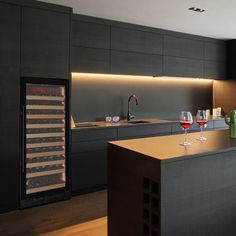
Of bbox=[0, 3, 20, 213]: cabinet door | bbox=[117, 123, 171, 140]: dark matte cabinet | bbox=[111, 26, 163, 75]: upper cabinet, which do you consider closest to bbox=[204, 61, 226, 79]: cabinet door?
bbox=[111, 26, 163, 75]: upper cabinet

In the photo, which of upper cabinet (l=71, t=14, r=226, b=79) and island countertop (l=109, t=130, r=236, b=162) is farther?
upper cabinet (l=71, t=14, r=226, b=79)

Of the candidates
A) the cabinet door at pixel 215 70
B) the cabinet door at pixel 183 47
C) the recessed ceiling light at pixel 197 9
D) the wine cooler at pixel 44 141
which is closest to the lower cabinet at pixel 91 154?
the wine cooler at pixel 44 141

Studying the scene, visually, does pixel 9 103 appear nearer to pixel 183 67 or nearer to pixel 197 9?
pixel 197 9

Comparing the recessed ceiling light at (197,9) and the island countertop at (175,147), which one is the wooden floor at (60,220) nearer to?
the island countertop at (175,147)

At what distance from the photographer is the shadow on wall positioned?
168 inches

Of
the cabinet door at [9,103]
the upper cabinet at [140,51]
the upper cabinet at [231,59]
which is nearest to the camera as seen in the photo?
the cabinet door at [9,103]

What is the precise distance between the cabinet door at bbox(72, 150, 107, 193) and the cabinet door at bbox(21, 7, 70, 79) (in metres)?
1.13

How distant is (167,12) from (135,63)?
1.00 meters

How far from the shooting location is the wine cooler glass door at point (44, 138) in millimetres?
3236

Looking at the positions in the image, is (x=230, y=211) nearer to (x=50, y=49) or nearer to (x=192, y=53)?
(x=50, y=49)

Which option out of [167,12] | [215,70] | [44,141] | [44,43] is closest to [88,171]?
[44,141]

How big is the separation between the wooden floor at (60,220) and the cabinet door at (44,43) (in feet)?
5.40

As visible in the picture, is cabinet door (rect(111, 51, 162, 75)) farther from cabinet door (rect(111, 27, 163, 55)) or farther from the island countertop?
the island countertop

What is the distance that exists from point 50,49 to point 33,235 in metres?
2.14
